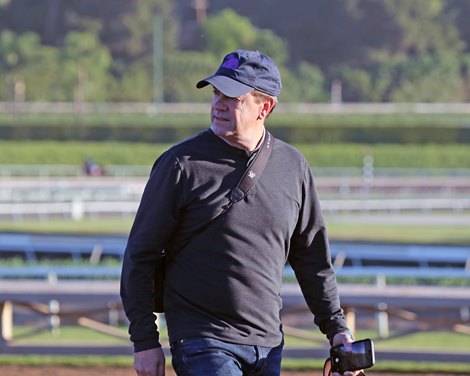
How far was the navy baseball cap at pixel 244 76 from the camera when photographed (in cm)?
398

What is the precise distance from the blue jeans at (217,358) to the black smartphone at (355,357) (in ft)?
0.81

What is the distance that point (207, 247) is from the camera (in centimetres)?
396

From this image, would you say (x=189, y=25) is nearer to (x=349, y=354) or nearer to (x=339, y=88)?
(x=339, y=88)

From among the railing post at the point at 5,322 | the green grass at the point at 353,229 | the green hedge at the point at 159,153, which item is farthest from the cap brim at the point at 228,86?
the green hedge at the point at 159,153

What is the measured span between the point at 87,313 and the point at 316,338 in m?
1.48

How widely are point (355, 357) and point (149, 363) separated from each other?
65 centimetres

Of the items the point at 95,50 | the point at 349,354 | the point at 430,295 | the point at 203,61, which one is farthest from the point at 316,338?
the point at 95,50

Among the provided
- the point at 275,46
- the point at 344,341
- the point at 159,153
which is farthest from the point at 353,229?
the point at 275,46

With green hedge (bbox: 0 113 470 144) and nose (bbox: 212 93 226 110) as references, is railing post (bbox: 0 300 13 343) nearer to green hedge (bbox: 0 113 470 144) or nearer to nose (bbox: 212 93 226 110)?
nose (bbox: 212 93 226 110)

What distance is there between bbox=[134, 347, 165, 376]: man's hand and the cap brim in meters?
0.76

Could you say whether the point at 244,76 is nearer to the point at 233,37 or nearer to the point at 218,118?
the point at 218,118

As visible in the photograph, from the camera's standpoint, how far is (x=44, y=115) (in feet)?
202

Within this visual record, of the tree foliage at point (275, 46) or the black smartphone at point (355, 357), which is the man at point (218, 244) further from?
the tree foliage at point (275, 46)

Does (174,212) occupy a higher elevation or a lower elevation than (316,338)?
higher
